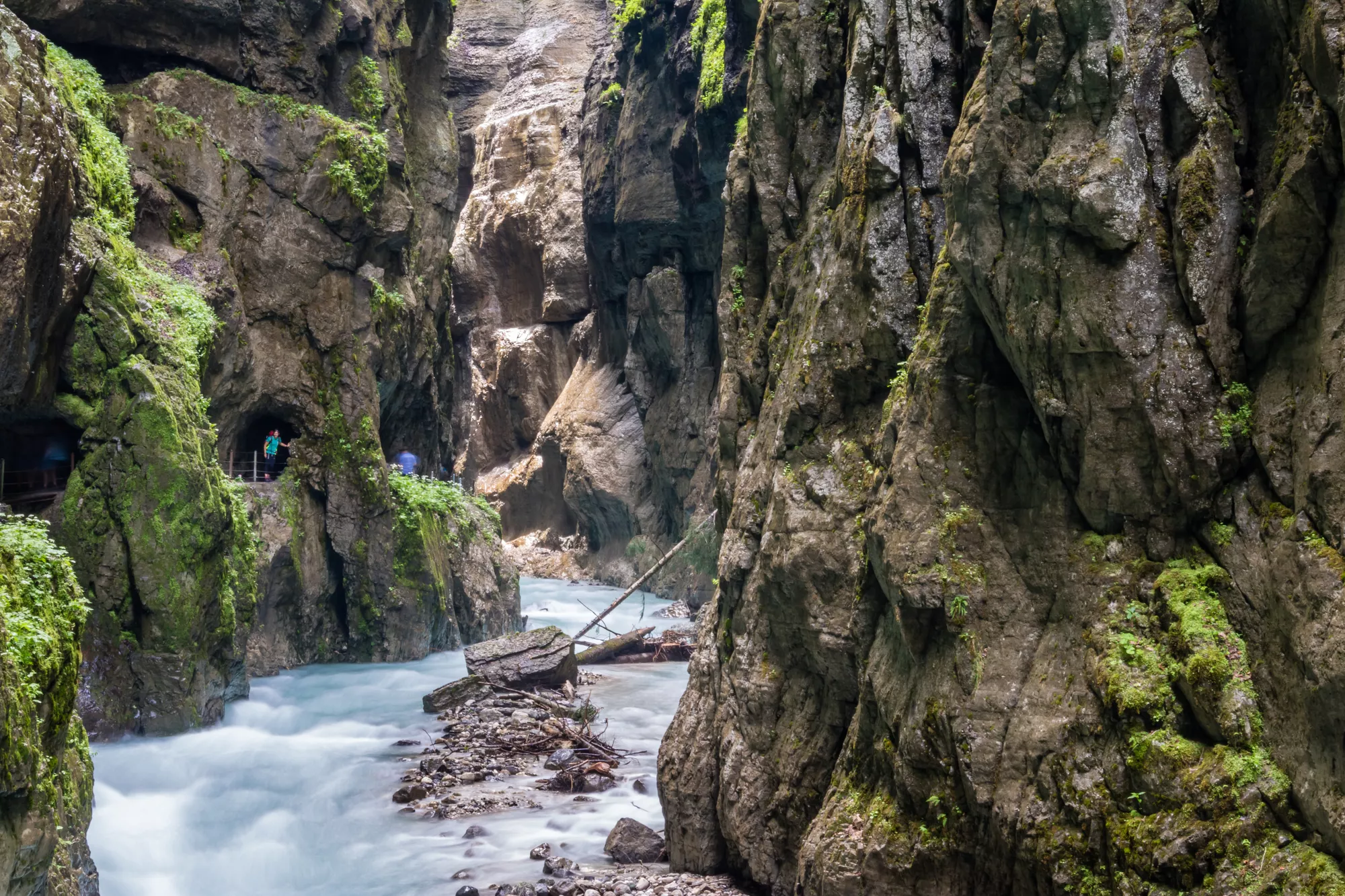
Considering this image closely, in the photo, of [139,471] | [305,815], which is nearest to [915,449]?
[305,815]

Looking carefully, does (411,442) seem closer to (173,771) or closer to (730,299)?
(173,771)

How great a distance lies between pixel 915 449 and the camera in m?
8.02

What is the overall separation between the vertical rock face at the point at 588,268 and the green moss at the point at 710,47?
1.36 ft

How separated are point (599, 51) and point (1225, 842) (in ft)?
137

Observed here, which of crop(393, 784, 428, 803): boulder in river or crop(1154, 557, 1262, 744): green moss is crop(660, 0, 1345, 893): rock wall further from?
crop(393, 784, 428, 803): boulder in river

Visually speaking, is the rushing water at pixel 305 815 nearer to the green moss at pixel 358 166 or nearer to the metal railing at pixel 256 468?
the metal railing at pixel 256 468

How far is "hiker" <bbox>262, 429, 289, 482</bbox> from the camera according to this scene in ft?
74.5

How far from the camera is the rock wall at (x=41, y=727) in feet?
21.5

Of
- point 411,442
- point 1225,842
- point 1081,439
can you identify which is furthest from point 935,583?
point 411,442

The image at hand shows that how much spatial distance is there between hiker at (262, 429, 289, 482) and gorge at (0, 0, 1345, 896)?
1243 millimetres

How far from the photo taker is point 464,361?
43.1 meters

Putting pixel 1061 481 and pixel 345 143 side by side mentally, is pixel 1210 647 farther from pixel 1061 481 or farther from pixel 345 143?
pixel 345 143

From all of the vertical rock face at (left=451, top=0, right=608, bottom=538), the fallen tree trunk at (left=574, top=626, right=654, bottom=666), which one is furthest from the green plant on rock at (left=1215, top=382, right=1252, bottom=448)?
the vertical rock face at (left=451, top=0, right=608, bottom=538)

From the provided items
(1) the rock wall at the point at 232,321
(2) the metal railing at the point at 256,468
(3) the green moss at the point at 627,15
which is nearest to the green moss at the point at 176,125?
(1) the rock wall at the point at 232,321
